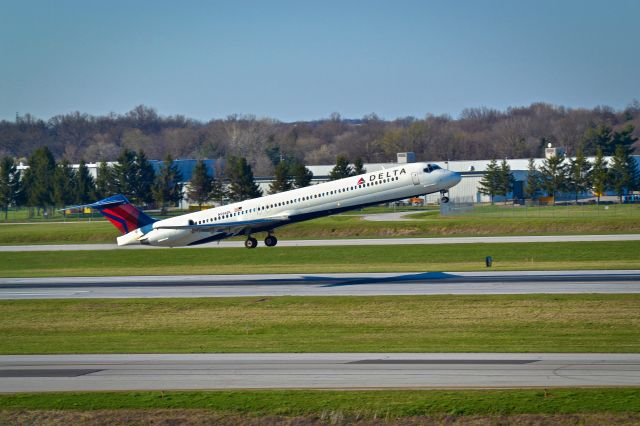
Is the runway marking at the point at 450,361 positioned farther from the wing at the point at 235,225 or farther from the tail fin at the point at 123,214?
the tail fin at the point at 123,214

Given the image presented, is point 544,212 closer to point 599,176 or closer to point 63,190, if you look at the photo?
point 599,176

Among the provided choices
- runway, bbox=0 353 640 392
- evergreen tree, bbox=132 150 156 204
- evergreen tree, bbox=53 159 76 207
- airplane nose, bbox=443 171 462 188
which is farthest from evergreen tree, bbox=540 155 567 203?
runway, bbox=0 353 640 392

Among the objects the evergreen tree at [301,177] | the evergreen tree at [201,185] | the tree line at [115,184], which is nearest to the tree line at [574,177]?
the tree line at [115,184]

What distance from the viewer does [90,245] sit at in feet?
278

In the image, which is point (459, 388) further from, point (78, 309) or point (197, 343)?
point (78, 309)

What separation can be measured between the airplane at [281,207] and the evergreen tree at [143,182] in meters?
79.7

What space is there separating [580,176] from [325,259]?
249 ft

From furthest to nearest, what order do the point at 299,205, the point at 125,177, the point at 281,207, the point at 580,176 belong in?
the point at 125,177 < the point at 580,176 < the point at 281,207 < the point at 299,205

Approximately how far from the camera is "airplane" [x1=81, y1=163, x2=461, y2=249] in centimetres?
5394

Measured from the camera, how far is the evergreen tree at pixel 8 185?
138750 millimetres

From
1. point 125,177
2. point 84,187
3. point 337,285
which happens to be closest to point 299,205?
point 337,285

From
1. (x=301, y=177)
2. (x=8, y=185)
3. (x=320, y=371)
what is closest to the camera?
(x=320, y=371)

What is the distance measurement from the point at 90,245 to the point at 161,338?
5263cm

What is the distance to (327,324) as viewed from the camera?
3712cm
